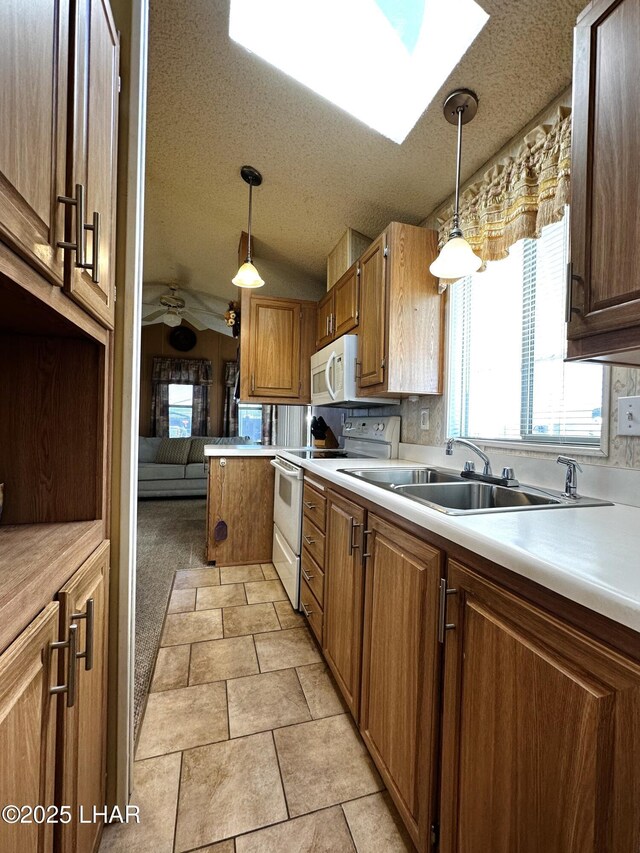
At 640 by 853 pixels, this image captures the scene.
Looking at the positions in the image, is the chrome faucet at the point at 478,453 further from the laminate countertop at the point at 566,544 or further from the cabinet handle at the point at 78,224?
the cabinet handle at the point at 78,224

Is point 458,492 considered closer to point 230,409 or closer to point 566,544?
point 566,544

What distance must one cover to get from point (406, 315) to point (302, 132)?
1.10m

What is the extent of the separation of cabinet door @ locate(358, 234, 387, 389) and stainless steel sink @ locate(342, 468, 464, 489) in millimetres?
531

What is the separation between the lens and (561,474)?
1.31m

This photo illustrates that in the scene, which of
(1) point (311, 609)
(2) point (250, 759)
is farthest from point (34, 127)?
(1) point (311, 609)

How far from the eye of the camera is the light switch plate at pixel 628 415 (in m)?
1.08

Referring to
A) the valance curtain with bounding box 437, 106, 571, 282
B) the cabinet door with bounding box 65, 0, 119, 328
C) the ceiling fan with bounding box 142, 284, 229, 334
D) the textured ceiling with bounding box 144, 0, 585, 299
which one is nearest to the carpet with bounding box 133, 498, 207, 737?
the cabinet door with bounding box 65, 0, 119, 328

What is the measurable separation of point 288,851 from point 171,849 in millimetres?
314

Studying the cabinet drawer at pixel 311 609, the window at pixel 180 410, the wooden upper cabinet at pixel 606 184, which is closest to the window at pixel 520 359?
the wooden upper cabinet at pixel 606 184

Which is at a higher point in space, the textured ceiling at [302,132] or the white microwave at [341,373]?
the textured ceiling at [302,132]

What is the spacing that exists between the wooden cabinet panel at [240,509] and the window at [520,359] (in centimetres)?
160

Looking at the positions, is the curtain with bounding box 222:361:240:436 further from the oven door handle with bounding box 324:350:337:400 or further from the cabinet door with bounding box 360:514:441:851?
the cabinet door with bounding box 360:514:441:851

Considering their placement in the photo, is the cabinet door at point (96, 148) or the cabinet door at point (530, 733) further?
the cabinet door at point (96, 148)

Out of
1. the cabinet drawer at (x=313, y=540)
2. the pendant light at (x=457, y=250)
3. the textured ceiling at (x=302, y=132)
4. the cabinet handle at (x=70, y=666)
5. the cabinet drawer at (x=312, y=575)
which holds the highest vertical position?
the textured ceiling at (x=302, y=132)
